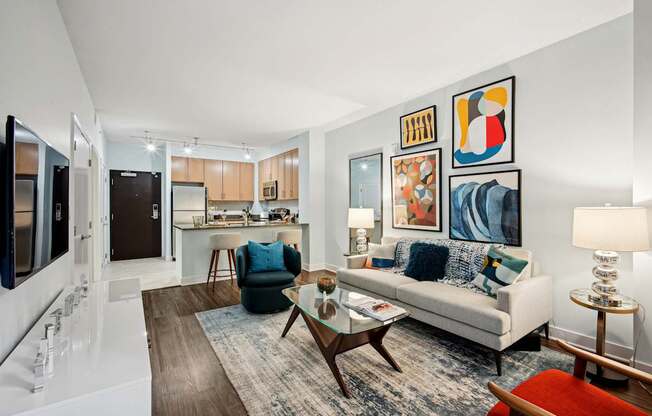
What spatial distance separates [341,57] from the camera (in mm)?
2924

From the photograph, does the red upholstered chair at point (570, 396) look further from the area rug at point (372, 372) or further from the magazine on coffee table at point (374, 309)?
the magazine on coffee table at point (374, 309)

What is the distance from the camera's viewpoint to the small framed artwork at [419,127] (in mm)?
3746

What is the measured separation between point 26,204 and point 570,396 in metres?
2.52

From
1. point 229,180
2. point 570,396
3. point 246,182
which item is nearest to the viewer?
point 570,396

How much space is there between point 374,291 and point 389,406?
145 centimetres

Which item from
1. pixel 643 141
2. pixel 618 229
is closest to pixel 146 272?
pixel 618 229

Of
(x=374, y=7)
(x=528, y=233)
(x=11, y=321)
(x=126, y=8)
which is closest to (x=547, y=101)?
(x=528, y=233)

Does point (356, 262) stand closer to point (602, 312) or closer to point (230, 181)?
point (602, 312)

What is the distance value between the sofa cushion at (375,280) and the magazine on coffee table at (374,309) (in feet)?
2.00

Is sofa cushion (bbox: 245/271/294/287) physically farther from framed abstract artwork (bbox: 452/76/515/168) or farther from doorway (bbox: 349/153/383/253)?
framed abstract artwork (bbox: 452/76/515/168)

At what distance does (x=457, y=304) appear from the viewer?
8.13 ft

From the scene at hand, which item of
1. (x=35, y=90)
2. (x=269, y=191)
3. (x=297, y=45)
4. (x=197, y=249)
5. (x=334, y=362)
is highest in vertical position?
(x=297, y=45)

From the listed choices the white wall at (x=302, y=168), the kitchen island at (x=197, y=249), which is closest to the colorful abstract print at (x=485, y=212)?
the white wall at (x=302, y=168)

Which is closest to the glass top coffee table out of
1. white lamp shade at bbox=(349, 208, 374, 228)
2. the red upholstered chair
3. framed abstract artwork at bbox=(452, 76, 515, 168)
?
the red upholstered chair
